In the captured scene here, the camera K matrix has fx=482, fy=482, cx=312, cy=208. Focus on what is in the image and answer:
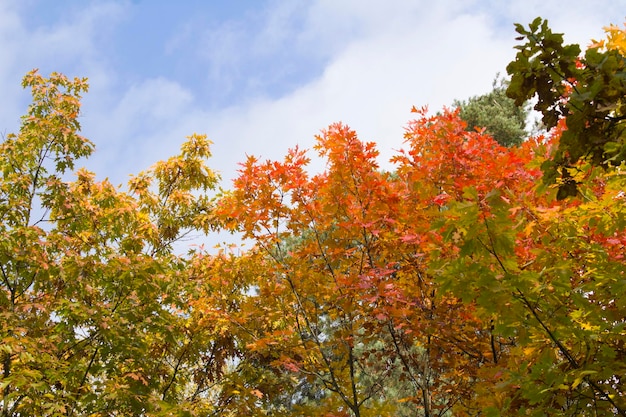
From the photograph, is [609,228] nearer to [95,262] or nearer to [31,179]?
[95,262]

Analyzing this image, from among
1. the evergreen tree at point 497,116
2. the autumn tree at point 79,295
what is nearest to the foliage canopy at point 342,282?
the autumn tree at point 79,295

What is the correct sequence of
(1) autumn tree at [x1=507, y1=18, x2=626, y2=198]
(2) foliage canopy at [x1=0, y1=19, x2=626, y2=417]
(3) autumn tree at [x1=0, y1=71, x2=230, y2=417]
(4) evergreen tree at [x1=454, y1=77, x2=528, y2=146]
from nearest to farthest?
(1) autumn tree at [x1=507, y1=18, x2=626, y2=198] → (2) foliage canopy at [x1=0, y1=19, x2=626, y2=417] → (3) autumn tree at [x1=0, y1=71, x2=230, y2=417] → (4) evergreen tree at [x1=454, y1=77, x2=528, y2=146]

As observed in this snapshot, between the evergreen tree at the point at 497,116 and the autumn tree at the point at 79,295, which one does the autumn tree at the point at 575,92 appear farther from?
the evergreen tree at the point at 497,116

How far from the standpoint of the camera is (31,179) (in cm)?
656

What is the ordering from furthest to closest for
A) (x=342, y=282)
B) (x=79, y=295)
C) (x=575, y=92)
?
(x=79, y=295) → (x=342, y=282) → (x=575, y=92)

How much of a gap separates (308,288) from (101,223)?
3.66 metres

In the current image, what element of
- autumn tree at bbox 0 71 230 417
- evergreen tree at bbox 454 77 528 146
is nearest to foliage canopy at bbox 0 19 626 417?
autumn tree at bbox 0 71 230 417

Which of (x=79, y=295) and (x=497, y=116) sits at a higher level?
(x=497, y=116)

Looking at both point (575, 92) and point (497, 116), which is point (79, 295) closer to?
point (575, 92)

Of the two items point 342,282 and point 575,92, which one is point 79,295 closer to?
point 342,282

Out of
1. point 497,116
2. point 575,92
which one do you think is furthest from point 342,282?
point 497,116

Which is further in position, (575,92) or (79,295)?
(79,295)

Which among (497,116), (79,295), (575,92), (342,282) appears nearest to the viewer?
(575,92)

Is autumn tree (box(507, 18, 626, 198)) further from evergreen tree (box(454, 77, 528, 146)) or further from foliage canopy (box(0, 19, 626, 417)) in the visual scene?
evergreen tree (box(454, 77, 528, 146))
